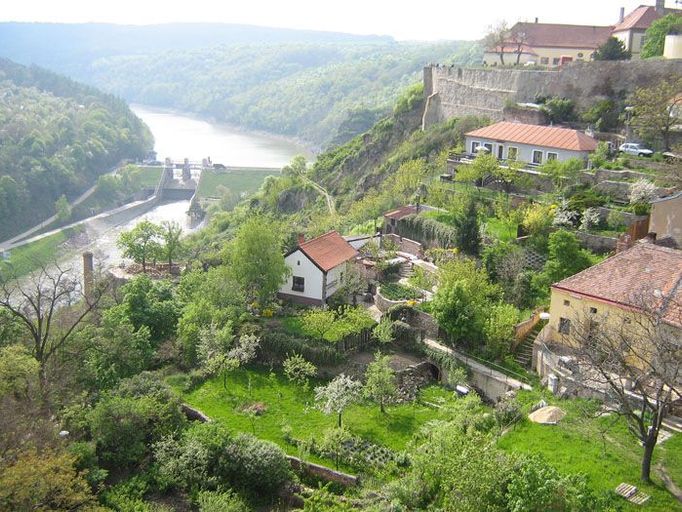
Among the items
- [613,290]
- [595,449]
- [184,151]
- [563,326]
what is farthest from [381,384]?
[184,151]

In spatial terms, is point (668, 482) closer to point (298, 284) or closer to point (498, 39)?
point (298, 284)

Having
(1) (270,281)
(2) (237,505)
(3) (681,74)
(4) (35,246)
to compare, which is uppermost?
(3) (681,74)

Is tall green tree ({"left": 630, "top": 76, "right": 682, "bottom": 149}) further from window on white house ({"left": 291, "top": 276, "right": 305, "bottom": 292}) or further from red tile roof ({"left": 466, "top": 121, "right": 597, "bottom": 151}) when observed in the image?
window on white house ({"left": 291, "top": 276, "right": 305, "bottom": 292})

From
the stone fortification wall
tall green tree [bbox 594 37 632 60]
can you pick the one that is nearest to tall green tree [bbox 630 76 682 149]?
the stone fortification wall

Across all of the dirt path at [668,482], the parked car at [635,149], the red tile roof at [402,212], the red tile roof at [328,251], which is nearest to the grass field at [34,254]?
the red tile roof at [402,212]

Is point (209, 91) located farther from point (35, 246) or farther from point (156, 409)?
point (156, 409)

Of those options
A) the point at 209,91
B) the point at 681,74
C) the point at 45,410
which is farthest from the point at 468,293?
the point at 209,91
